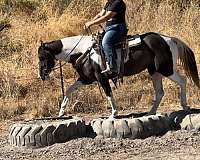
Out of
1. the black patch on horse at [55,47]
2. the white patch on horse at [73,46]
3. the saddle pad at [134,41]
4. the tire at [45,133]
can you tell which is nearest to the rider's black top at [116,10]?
the saddle pad at [134,41]

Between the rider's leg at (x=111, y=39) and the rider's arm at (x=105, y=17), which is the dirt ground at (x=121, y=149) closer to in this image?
the rider's leg at (x=111, y=39)

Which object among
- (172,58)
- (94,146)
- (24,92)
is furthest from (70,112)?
(94,146)

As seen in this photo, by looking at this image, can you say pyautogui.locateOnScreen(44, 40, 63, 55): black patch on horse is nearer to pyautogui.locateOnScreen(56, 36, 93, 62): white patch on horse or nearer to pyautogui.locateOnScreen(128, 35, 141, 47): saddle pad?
pyautogui.locateOnScreen(56, 36, 93, 62): white patch on horse

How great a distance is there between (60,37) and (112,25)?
304 inches

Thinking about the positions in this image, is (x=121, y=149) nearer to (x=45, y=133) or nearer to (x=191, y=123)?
(x=45, y=133)

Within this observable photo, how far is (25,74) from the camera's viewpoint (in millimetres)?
14438

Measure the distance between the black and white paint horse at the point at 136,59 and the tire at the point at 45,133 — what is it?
1.26 metres

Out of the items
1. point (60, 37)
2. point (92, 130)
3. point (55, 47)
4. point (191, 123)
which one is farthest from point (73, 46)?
point (60, 37)

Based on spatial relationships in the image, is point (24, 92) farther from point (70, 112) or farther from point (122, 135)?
point (122, 135)

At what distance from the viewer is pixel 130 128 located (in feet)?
28.8

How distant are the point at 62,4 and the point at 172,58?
35.9 feet

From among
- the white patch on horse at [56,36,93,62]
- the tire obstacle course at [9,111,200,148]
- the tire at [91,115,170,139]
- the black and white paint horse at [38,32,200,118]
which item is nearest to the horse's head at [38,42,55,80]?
the black and white paint horse at [38,32,200,118]

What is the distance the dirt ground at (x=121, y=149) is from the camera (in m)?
7.84

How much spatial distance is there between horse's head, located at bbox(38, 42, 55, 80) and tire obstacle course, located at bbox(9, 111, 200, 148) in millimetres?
1704
